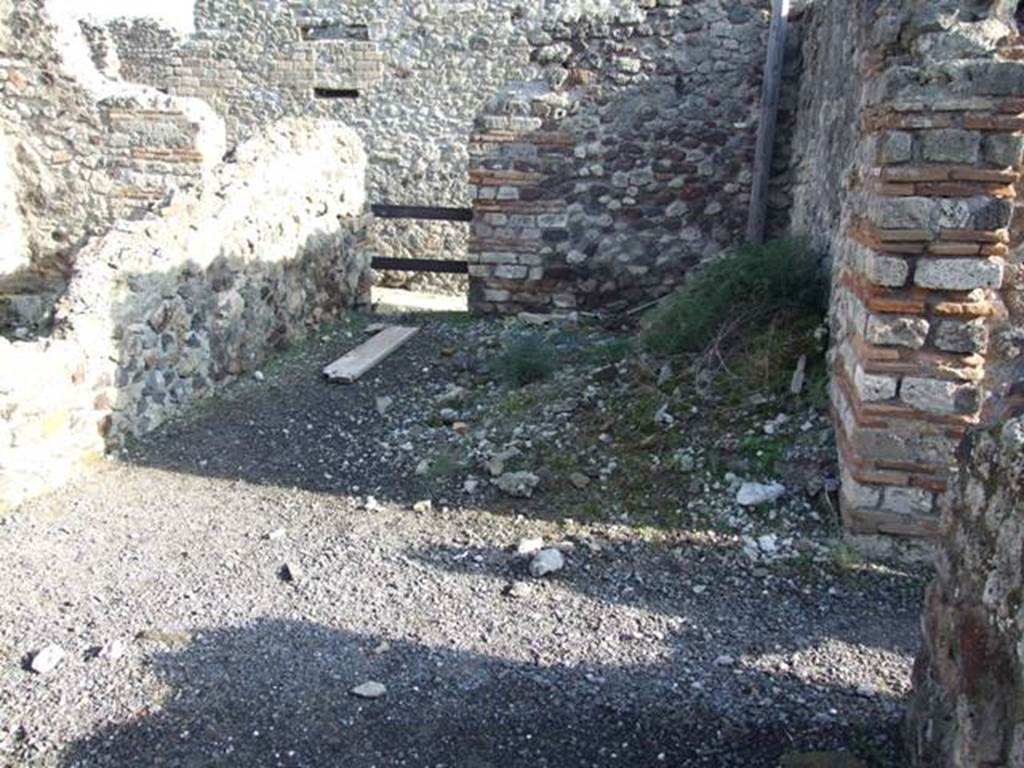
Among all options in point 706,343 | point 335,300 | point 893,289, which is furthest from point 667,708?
point 335,300

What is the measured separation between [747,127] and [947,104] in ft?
14.6

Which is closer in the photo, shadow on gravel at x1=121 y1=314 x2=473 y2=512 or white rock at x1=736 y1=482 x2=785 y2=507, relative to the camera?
white rock at x1=736 y1=482 x2=785 y2=507

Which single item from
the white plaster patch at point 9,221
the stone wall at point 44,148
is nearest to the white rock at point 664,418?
the stone wall at point 44,148

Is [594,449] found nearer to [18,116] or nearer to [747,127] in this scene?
[747,127]

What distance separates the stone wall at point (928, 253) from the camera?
353 centimetres

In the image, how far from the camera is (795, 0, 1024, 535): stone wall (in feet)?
11.6

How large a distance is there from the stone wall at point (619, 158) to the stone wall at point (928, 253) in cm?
386

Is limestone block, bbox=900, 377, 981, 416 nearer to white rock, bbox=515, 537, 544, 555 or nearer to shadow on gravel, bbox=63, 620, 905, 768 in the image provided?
shadow on gravel, bbox=63, 620, 905, 768

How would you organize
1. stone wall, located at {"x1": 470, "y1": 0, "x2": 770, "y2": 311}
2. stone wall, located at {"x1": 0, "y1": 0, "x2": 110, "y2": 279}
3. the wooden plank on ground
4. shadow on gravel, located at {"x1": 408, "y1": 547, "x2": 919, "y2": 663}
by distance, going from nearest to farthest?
1. shadow on gravel, located at {"x1": 408, "y1": 547, "x2": 919, "y2": 663}
2. the wooden plank on ground
3. stone wall, located at {"x1": 470, "y1": 0, "x2": 770, "y2": 311}
4. stone wall, located at {"x1": 0, "y1": 0, "x2": 110, "y2": 279}

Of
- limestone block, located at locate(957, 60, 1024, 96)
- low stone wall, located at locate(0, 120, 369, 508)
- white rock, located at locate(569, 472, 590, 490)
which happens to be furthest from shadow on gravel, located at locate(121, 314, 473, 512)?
limestone block, located at locate(957, 60, 1024, 96)

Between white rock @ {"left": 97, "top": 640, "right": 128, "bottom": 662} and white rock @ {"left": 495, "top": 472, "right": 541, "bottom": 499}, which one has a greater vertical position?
white rock @ {"left": 495, "top": 472, "right": 541, "bottom": 499}

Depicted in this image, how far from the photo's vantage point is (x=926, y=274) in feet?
12.0

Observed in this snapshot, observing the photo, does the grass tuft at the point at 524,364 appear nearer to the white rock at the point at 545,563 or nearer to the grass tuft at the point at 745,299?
the grass tuft at the point at 745,299

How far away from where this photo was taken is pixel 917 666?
2.66 metres
